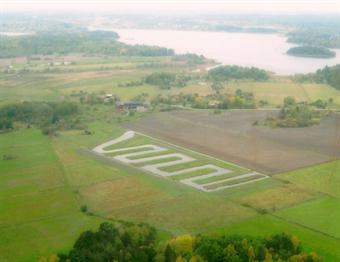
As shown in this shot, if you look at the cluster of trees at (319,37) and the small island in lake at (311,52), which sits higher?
the cluster of trees at (319,37)

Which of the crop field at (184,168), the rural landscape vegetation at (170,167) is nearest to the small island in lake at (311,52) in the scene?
the rural landscape vegetation at (170,167)

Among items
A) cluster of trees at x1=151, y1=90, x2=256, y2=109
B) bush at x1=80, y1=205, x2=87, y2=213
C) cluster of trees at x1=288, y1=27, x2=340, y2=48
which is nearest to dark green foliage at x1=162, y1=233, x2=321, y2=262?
bush at x1=80, y1=205, x2=87, y2=213

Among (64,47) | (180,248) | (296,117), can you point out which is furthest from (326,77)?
(180,248)

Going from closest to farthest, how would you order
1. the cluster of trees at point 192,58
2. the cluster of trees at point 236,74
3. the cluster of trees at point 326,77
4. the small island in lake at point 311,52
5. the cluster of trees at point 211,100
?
the cluster of trees at point 211,100 < the cluster of trees at point 326,77 < the cluster of trees at point 236,74 < the cluster of trees at point 192,58 < the small island in lake at point 311,52

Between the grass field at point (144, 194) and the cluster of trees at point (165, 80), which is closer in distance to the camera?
the grass field at point (144, 194)

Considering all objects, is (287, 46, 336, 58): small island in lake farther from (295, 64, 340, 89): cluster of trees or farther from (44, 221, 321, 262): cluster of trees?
(44, 221, 321, 262): cluster of trees

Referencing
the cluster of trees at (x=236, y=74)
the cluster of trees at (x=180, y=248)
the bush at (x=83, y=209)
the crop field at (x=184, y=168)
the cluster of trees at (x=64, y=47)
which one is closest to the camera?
the cluster of trees at (x=180, y=248)

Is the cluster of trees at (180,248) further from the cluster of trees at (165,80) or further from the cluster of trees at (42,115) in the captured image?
Answer: the cluster of trees at (165,80)
